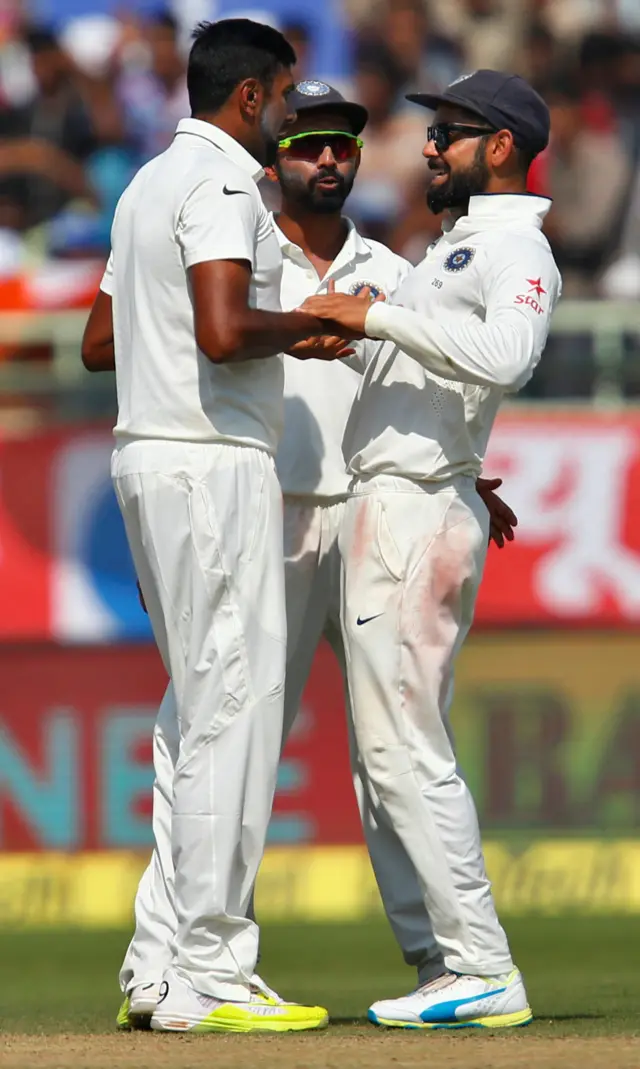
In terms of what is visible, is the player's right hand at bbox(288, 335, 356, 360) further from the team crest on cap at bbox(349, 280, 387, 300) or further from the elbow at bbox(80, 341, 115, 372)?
the team crest on cap at bbox(349, 280, 387, 300)

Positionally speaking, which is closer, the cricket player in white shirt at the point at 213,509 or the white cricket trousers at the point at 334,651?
the cricket player in white shirt at the point at 213,509

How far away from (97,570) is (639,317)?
2.80 m

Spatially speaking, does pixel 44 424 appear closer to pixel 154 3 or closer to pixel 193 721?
pixel 154 3

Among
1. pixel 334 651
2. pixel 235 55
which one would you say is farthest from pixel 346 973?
pixel 235 55

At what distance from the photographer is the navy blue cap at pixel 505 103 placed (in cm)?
470

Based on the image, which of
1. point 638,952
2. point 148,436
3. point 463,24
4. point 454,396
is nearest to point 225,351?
point 148,436

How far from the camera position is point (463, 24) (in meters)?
10.9

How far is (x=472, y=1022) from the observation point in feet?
14.7

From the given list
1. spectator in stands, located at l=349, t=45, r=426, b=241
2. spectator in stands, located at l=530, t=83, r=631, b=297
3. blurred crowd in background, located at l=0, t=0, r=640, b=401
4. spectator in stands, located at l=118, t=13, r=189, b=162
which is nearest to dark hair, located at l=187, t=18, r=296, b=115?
blurred crowd in background, located at l=0, t=0, r=640, b=401

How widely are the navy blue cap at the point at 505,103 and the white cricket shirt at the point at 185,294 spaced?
0.63 metres

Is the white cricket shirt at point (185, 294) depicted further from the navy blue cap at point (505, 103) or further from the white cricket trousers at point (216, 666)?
the navy blue cap at point (505, 103)

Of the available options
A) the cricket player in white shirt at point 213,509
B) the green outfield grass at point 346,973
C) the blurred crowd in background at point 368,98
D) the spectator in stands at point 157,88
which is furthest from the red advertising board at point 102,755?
the cricket player in white shirt at point 213,509

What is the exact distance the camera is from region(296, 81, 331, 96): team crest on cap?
17.9 ft

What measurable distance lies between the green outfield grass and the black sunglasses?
7.39ft
